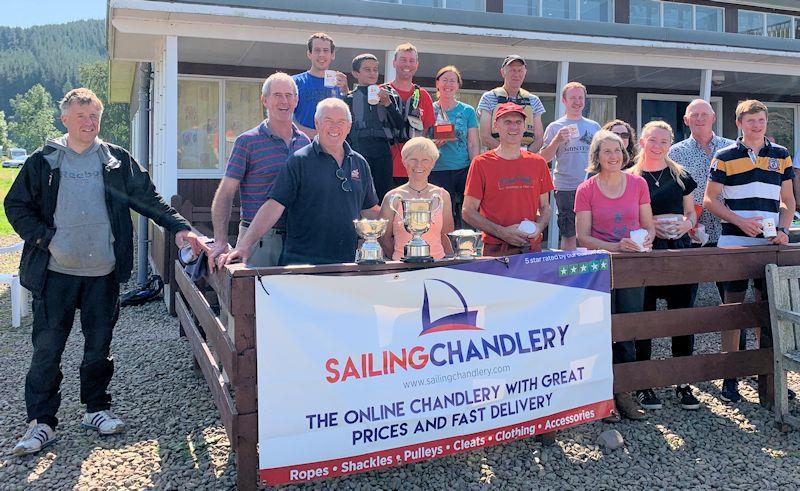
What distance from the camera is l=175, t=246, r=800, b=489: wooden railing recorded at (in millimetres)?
2982

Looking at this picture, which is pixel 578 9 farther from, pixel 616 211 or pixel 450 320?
pixel 450 320

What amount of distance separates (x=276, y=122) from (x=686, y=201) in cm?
273

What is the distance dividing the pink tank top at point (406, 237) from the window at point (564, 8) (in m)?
→ 7.33

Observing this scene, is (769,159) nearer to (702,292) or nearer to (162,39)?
(702,292)

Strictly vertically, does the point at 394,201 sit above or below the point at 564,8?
below

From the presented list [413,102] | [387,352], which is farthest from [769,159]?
[387,352]

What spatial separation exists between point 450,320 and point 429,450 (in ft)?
2.13

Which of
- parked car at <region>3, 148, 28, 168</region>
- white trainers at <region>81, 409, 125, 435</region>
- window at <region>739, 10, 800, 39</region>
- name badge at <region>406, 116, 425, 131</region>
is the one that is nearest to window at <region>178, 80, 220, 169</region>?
name badge at <region>406, 116, 425, 131</region>

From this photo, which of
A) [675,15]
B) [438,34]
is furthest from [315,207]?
[675,15]

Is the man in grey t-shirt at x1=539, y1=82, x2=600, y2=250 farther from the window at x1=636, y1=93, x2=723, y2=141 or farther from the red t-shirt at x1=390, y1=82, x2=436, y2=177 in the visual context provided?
the window at x1=636, y1=93, x2=723, y2=141

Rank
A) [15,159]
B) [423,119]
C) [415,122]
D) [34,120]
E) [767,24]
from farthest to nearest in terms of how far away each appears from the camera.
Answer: [34,120], [15,159], [767,24], [423,119], [415,122]

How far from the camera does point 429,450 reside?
312 cm

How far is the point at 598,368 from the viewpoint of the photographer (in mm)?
3641

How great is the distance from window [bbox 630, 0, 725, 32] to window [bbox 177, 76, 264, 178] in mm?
7497
